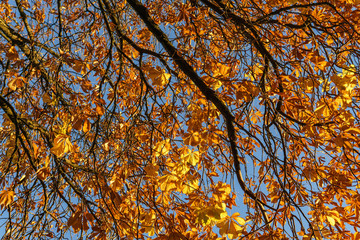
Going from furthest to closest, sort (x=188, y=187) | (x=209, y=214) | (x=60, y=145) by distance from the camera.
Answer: (x=188, y=187) → (x=60, y=145) → (x=209, y=214)

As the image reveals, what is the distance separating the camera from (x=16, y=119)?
2604mm

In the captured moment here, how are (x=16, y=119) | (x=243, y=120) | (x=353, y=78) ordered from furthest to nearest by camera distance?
(x=243, y=120) < (x=16, y=119) < (x=353, y=78)

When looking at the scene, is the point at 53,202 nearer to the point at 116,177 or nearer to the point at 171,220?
the point at 116,177

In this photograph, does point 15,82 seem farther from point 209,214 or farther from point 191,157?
point 209,214

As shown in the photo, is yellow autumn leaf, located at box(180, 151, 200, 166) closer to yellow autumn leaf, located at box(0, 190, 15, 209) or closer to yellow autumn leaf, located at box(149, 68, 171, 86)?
yellow autumn leaf, located at box(149, 68, 171, 86)

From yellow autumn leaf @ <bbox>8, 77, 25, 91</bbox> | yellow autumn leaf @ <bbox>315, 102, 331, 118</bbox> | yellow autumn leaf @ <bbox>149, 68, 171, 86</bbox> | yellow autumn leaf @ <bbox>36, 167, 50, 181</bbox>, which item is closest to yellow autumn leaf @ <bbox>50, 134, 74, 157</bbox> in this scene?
yellow autumn leaf @ <bbox>36, 167, 50, 181</bbox>

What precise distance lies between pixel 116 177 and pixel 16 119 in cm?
133

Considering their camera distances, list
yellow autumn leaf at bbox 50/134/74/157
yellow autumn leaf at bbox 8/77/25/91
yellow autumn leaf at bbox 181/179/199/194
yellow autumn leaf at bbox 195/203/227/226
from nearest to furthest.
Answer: yellow autumn leaf at bbox 195/203/227/226 → yellow autumn leaf at bbox 50/134/74/157 → yellow autumn leaf at bbox 181/179/199/194 → yellow autumn leaf at bbox 8/77/25/91

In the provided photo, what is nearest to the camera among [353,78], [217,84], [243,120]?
[353,78]

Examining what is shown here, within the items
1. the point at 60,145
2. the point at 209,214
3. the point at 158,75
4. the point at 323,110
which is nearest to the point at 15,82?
the point at 60,145

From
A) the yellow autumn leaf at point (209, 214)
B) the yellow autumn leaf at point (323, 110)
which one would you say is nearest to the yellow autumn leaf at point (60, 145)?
the yellow autumn leaf at point (209, 214)

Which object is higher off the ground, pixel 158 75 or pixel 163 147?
pixel 158 75

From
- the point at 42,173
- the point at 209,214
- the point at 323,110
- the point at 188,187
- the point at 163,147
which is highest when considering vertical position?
the point at 42,173

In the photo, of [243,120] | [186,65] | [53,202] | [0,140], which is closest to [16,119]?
[0,140]
